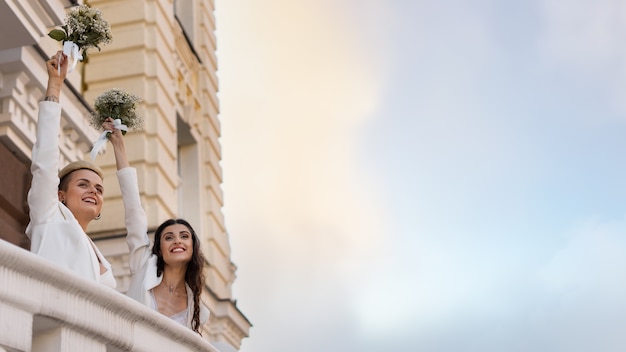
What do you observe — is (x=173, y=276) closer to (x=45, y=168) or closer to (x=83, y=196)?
(x=83, y=196)

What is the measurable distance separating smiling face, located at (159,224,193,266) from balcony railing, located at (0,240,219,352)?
1.65m

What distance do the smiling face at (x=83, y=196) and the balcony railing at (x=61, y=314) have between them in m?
1.40

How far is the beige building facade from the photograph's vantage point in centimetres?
822

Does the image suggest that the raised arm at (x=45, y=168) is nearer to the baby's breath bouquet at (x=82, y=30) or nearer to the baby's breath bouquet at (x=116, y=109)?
the baby's breath bouquet at (x=82, y=30)

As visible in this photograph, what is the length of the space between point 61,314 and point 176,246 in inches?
88.0

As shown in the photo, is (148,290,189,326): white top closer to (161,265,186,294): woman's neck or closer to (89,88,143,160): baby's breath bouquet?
(161,265,186,294): woman's neck

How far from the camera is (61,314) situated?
3508 millimetres

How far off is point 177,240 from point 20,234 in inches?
107

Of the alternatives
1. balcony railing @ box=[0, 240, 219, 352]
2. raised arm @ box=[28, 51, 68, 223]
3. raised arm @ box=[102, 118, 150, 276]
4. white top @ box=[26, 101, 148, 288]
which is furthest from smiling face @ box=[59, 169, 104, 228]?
balcony railing @ box=[0, 240, 219, 352]

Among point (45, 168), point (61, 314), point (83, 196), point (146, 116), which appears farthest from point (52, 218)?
point (146, 116)

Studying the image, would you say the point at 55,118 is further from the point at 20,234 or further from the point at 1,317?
the point at 20,234

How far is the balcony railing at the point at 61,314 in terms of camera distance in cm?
328

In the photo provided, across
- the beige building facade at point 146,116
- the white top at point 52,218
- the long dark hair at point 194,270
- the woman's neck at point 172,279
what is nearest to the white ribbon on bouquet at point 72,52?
the white top at point 52,218

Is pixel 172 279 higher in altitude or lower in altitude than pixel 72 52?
lower
